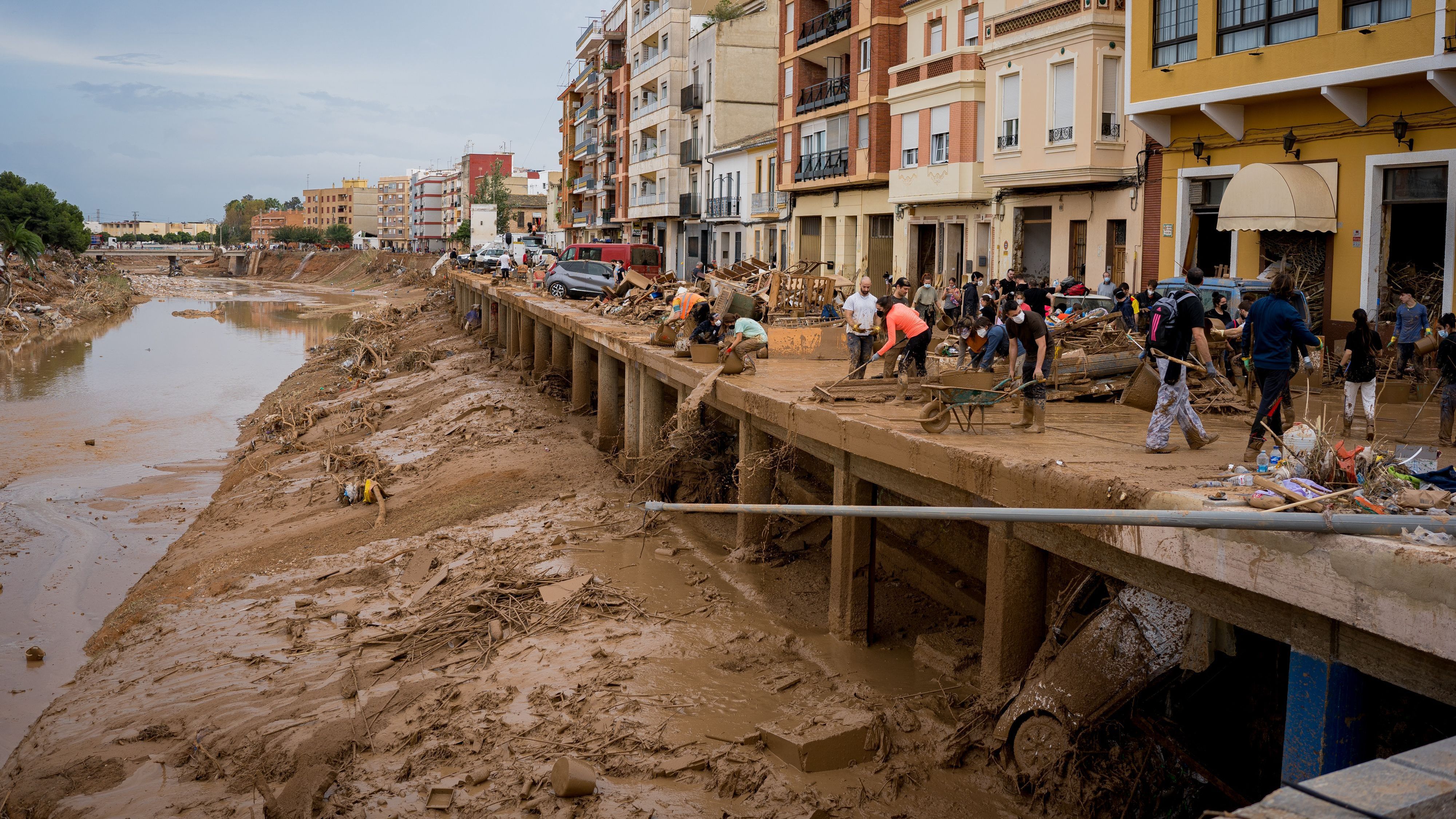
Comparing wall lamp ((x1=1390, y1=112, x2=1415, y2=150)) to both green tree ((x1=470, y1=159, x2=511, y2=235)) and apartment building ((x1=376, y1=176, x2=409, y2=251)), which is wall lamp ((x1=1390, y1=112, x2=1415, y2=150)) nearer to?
green tree ((x1=470, y1=159, x2=511, y2=235))

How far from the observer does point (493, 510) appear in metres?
15.9

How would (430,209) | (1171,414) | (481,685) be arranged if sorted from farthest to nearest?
1. (430,209)
2. (481,685)
3. (1171,414)

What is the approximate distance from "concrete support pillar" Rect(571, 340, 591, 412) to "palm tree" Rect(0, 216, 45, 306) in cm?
5198

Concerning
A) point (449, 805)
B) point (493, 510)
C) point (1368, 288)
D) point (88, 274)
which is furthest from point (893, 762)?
point (88, 274)

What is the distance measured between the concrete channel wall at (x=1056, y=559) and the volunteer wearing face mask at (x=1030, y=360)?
3.17 feet

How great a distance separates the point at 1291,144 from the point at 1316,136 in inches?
14.0

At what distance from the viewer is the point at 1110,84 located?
2398 centimetres

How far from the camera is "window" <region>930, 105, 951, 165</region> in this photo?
98.8ft

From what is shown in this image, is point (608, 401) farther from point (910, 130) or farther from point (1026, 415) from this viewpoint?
point (910, 130)

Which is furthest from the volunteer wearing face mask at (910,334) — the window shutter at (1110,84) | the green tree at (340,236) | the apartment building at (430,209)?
the green tree at (340,236)

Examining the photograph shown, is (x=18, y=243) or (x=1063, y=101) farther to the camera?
(x=18, y=243)

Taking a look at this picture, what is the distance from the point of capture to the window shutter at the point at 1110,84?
23.9 m

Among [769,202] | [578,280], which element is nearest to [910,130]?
[578,280]

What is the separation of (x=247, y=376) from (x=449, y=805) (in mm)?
36419
